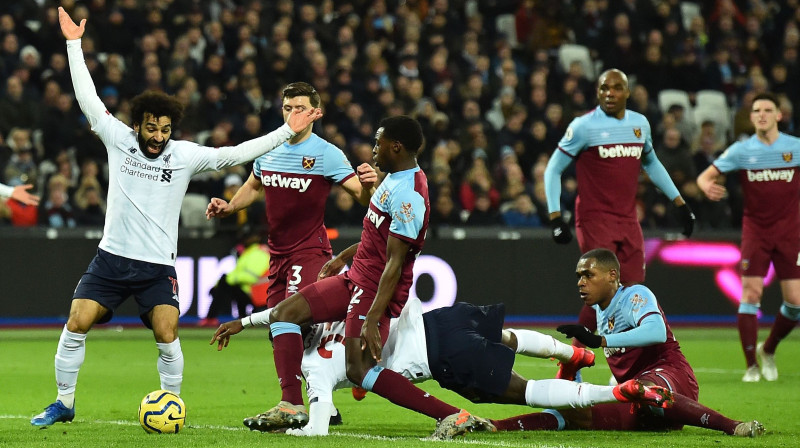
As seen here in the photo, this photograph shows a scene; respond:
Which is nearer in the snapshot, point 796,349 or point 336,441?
point 336,441

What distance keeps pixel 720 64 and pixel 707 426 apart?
16.2 meters

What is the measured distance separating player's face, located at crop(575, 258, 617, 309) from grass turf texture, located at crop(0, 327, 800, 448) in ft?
3.03

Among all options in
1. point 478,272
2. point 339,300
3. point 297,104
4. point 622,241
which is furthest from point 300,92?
point 478,272

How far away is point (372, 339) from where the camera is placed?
6.99 metres

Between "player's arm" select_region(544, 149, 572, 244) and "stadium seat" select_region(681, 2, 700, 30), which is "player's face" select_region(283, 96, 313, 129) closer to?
"player's arm" select_region(544, 149, 572, 244)

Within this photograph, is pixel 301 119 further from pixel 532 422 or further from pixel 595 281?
pixel 532 422

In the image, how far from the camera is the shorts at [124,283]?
7.68 metres

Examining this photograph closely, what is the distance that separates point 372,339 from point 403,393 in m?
0.35

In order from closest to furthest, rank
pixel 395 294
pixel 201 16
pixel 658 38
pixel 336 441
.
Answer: pixel 336 441 < pixel 395 294 < pixel 201 16 < pixel 658 38

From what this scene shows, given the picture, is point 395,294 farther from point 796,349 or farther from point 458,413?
point 796,349

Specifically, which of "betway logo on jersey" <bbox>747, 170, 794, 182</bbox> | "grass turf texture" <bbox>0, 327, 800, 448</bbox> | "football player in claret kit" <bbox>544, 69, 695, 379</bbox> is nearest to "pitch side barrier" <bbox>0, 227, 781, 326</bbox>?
"grass turf texture" <bbox>0, 327, 800, 448</bbox>

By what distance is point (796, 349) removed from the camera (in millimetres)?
14508

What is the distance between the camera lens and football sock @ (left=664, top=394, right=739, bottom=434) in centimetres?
704

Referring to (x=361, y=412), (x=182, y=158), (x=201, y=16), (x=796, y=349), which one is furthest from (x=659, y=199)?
(x=182, y=158)
